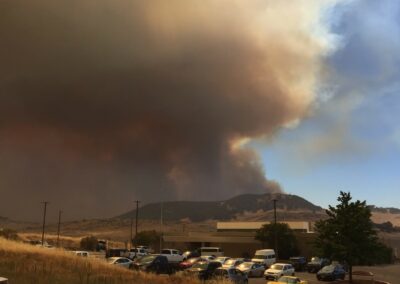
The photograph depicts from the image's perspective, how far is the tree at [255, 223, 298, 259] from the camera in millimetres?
90500

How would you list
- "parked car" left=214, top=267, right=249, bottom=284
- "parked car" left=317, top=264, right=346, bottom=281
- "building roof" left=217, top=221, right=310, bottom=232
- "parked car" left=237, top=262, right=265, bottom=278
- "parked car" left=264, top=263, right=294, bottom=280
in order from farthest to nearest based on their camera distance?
1. "building roof" left=217, top=221, right=310, bottom=232
2. "parked car" left=237, top=262, right=265, bottom=278
3. "parked car" left=317, top=264, right=346, bottom=281
4. "parked car" left=264, top=263, right=294, bottom=280
5. "parked car" left=214, top=267, right=249, bottom=284

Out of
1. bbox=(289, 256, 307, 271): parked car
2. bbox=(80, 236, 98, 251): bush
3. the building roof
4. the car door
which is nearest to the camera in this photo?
the car door

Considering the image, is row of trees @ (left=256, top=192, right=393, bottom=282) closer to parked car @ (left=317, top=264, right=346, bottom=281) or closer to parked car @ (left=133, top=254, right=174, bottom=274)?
parked car @ (left=317, top=264, right=346, bottom=281)

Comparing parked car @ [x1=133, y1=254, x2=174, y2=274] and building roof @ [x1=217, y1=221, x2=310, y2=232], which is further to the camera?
building roof @ [x1=217, y1=221, x2=310, y2=232]

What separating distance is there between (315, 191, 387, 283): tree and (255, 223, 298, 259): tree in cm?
4702

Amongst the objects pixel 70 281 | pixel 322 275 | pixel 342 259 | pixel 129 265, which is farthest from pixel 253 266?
pixel 70 281

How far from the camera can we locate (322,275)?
48469 mm

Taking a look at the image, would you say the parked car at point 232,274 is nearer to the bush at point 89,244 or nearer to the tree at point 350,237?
the tree at point 350,237

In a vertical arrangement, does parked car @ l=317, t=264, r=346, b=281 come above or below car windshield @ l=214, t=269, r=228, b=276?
below

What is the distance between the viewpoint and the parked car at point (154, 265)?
40438 millimetres

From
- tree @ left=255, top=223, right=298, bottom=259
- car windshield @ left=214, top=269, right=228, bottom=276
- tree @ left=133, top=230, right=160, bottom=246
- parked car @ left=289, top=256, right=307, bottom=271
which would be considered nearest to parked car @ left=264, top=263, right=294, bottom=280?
car windshield @ left=214, top=269, right=228, bottom=276

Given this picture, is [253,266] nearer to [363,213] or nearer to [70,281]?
[363,213]

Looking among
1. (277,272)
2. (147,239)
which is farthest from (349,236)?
(147,239)

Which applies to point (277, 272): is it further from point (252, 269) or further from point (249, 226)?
point (249, 226)
